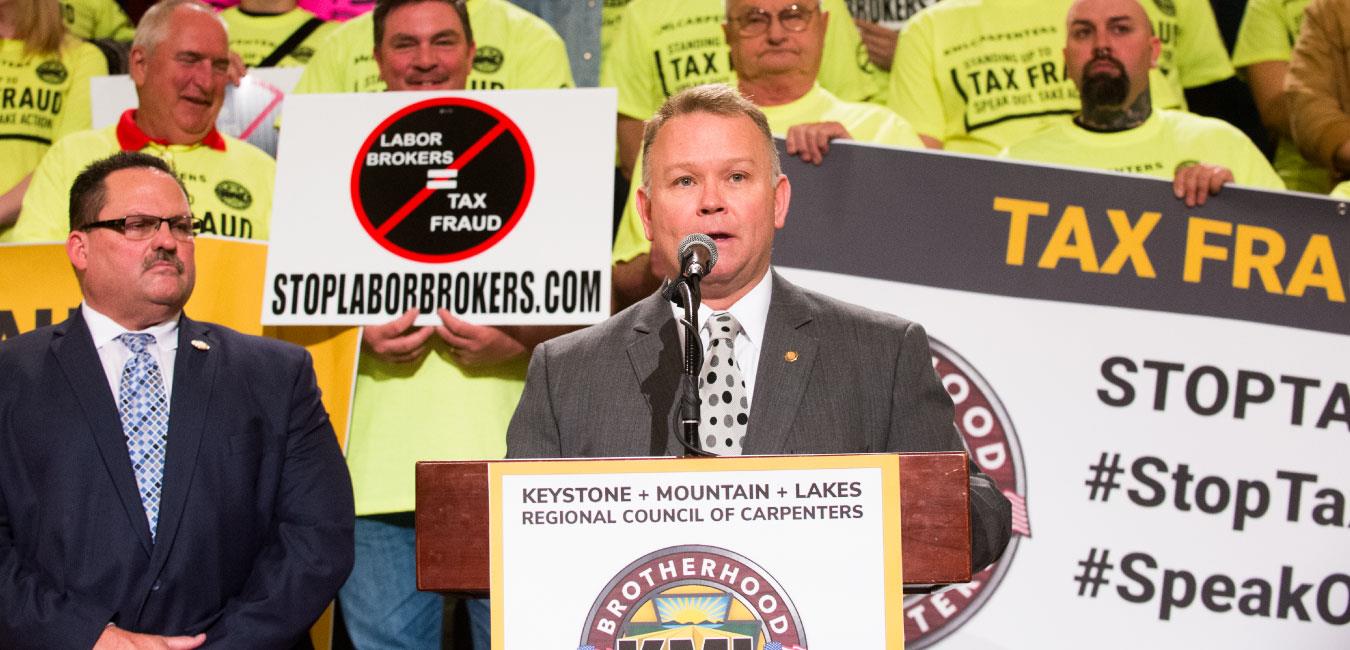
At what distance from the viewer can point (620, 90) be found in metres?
4.92

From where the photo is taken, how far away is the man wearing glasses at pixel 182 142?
4273 mm

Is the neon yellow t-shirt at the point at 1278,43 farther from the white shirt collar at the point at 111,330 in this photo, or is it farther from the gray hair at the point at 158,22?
the white shirt collar at the point at 111,330

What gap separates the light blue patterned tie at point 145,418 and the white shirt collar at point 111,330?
0.03 meters

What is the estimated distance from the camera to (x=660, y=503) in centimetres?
170

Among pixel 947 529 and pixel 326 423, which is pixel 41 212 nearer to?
pixel 326 423

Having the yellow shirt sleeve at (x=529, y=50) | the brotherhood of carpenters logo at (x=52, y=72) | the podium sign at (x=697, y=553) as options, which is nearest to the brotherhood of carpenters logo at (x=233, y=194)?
the yellow shirt sleeve at (x=529, y=50)

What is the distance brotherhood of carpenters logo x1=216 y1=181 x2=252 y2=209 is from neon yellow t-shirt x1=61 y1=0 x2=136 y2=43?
58.2 inches

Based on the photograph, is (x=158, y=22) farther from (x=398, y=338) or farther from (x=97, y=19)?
(x=398, y=338)

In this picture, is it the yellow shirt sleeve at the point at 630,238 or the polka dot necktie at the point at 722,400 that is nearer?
the polka dot necktie at the point at 722,400

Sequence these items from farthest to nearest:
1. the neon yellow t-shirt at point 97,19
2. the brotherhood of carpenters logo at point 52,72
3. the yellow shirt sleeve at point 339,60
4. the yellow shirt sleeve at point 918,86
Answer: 1. the neon yellow t-shirt at point 97,19
2. the brotherhood of carpenters logo at point 52,72
3. the yellow shirt sleeve at point 918,86
4. the yellow shirt sleeve at point 339,60

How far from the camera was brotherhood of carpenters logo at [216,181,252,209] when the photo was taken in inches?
169

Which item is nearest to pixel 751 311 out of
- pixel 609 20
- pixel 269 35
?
pixel 609 20

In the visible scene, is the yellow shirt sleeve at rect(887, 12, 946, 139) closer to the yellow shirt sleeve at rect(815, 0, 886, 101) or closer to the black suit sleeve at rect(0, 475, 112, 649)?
the yellow shirt sleeve at rect(815, 0, 886, 101)

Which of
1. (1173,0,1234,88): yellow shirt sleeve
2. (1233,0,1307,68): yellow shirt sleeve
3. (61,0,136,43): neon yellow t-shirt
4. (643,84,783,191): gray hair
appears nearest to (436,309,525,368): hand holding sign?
(643,84,783,191): gray hair
